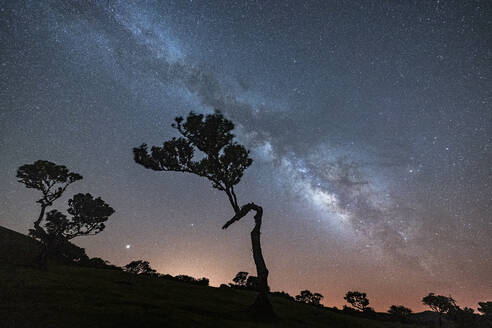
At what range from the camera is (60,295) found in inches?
550

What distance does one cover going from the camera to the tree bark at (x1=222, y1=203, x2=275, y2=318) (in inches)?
715

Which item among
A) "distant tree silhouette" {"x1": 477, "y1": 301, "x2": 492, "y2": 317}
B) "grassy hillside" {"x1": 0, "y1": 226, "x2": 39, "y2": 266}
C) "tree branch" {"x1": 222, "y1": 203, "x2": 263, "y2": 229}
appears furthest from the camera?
"distant tree silhouette" {"x1": 477, "y1": 301, "x2": 492, "y2": 317}

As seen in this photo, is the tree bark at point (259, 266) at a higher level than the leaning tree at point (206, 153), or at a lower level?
lower

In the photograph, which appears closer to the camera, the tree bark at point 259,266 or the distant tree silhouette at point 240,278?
the tree bark at point 259,266

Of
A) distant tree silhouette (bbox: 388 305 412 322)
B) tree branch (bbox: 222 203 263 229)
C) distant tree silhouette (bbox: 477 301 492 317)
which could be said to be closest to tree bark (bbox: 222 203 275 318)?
tree branch (bbox: 222 203 263 229)

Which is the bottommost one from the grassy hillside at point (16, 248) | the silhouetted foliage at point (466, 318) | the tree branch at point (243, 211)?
the grassy hillside at point (16, 248)

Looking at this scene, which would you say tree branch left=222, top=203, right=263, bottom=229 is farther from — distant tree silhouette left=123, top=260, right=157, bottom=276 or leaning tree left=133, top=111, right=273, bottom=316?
distant tree silhouette left=123, top=260, right=157, bottom=276

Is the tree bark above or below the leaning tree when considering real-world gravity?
below

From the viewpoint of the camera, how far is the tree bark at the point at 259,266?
715 inches

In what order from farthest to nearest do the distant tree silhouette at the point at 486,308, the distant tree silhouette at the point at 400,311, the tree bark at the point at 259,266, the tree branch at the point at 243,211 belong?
the distant tree silhouette at the point at 400,311 < the distant tree silhouette at the point at 486,308 < the tree branch at the point at 243,211 < the tree bark at the point at 259,266

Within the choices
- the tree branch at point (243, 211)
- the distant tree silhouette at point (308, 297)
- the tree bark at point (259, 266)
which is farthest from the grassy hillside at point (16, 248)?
the distant tree silhouette at point (308, 297)

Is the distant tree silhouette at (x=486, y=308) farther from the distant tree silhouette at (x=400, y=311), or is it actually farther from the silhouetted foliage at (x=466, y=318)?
the distant tree silhouette at (x=400, y=311)

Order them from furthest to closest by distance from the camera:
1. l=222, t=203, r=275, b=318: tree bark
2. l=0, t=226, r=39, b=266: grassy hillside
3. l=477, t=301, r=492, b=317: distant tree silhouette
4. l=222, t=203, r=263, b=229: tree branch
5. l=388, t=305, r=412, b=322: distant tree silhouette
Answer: l=388, t=305, r=412, b=322: distant tree silhouette < l=477, t=301, r=492, b=317: distant tree silhouette < l=0, t=226, r=39, b=266: grassy hillside < l=222, t=203, r=263, b=229: tree branch < l=222, t=203, r=275, b=318: tree bark

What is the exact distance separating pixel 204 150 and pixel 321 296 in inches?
2036
